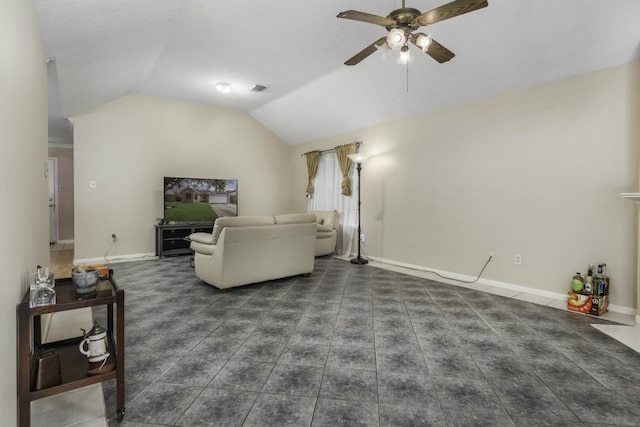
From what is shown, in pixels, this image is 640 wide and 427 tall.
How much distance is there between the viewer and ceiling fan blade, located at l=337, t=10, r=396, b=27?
6.94 ft

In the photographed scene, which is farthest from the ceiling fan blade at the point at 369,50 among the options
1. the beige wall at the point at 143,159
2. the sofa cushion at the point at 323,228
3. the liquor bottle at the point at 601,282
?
the beige wall at the point at 143,159

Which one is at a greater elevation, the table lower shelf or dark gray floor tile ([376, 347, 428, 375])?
the table lower shelf

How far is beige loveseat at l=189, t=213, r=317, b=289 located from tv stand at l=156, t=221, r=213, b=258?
199 centimetres

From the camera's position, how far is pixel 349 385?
Result: 1.80m

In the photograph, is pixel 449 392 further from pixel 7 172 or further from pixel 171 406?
pixel 7 172

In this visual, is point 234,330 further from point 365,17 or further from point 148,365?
point 365,17

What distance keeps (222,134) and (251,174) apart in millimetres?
1042

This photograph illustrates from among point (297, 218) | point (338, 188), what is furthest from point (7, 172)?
point (338, 188)

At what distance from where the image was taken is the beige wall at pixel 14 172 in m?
1.12

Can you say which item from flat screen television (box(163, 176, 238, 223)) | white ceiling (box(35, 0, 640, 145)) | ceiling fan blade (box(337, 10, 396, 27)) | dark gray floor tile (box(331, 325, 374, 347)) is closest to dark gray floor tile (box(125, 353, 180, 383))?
dark gray floor tile (box(331, 325, 374, 347))

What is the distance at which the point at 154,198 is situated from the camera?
5781 millimetres

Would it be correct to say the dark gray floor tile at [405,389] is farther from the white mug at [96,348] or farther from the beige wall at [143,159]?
the beige wall at [143,159]

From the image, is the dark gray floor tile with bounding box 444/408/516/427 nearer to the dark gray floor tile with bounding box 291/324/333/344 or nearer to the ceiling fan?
the dark gray floor tile with bounding box 291/324/333/344

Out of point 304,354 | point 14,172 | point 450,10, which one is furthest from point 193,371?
point 450,10
